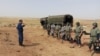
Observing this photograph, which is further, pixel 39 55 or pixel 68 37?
pixel 68 37

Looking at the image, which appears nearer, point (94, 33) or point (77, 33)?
point (94, 33)

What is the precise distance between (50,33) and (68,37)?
6.55 meters

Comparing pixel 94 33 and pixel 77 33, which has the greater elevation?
pixel 94 33

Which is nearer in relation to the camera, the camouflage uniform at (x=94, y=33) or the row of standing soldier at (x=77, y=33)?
the camouflage uniform at (x=94, y=33)

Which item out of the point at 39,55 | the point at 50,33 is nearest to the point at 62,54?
the point at 39,55

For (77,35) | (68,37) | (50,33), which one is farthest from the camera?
(50,33)

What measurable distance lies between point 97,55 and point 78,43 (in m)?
4.28

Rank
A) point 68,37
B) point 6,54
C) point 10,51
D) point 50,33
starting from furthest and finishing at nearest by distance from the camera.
→ 1. point 50,33
2. point 68,37
3. point 10,51
4. point 6,54

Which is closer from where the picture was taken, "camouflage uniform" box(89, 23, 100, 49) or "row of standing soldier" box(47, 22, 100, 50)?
"camouflage uniform" box(89, 23, 100, 49)

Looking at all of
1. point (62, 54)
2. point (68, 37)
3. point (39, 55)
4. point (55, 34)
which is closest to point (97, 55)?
point (62, 54)

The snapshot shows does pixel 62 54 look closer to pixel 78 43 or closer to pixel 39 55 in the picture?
pixel 39 55

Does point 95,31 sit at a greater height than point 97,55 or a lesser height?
greater

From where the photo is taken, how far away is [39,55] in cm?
1479

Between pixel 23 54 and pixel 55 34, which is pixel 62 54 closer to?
pixel 23 54
